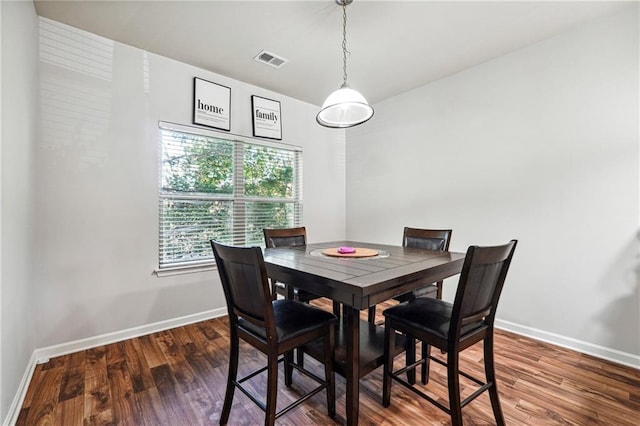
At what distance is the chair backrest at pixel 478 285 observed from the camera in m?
1.33

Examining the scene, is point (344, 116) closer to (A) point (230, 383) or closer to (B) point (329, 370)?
(B) point (329, 370)

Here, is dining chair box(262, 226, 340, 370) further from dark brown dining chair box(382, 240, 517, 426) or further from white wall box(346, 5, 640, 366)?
white wall box(346, 5, 640, 366)

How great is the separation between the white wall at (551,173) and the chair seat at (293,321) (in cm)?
225

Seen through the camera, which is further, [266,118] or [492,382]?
[266,118]

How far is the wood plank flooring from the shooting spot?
1640mm

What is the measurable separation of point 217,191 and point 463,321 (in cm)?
274

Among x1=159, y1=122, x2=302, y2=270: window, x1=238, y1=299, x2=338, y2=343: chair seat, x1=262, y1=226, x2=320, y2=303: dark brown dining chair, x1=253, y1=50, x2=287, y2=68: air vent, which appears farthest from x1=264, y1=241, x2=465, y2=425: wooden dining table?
x1=253, y1=50, x2=287, y2=68: air vent

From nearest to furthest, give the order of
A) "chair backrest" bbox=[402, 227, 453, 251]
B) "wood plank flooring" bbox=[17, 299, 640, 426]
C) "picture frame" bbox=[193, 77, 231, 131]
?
"wood plank flooring" bbox=[17, 299, 640, 426], "chair backrest" bbox=[402, 227, 453, 251], "picture frame" bbox=[193, 77, 231, 131]

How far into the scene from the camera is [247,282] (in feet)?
4.60

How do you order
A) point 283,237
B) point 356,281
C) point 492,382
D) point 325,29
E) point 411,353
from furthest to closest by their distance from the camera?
point 283,237 → point 325,29 → point 411,353 → point 492,382 → point 356,281

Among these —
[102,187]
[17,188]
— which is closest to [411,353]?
[17,188]

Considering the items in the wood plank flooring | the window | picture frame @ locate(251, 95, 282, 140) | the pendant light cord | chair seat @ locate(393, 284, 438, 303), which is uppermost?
the pendant light cord

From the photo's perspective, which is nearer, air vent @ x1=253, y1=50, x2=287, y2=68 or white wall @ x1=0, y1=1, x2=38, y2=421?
white wall @ x1=0, y1=1, x2=38, y2=421

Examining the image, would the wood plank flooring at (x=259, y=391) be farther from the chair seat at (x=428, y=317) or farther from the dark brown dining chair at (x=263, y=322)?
the chair seat at (x=428, y=317)
